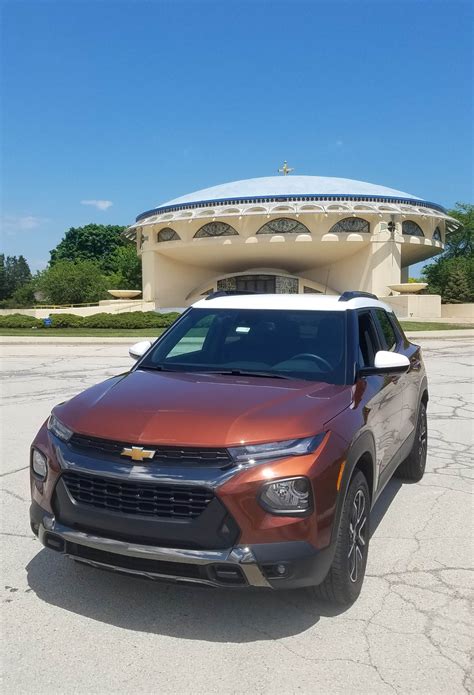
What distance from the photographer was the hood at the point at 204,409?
9.46 ft

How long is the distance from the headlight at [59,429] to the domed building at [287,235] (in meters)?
44.8

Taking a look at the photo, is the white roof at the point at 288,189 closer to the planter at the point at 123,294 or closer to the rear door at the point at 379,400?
the planter at the point at 123,294

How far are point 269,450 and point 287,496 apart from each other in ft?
0.74

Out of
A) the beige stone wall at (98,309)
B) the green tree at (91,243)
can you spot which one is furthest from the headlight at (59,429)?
the green tree at (91,243)

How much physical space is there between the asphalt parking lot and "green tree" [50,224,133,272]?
340 feet

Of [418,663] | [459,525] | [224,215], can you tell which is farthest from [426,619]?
[224,215]

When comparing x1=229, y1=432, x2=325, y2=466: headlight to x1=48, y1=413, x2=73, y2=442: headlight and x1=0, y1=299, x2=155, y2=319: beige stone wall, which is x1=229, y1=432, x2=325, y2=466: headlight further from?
x1=0, y1=299, x2=155, y2=319: beige stone wall

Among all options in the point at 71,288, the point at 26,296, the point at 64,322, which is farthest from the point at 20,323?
the point at 26,296

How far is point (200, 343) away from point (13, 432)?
379 cm

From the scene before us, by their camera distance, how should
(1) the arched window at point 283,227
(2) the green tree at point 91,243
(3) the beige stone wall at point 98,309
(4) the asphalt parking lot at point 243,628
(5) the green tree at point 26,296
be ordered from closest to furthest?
(4) the asphalt parking lot at point 243,628 < (3) the beige stone wall at point 98,309 < (1) the arched window at point 283,227 < (5) the green tree at point 26,296 < (2) the green tree at point 91,243

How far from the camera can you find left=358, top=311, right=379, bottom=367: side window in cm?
415

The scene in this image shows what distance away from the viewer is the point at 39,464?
3.28 m

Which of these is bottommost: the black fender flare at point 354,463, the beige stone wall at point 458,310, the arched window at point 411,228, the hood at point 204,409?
the beige stone wall at point 458,310

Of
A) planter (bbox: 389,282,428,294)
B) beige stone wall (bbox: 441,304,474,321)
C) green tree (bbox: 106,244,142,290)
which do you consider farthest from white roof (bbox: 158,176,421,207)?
green tree (bbox: 106,244,142,290)
